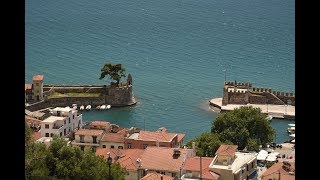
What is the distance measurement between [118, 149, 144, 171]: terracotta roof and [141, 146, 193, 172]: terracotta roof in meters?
0.14

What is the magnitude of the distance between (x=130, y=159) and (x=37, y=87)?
1100 cm

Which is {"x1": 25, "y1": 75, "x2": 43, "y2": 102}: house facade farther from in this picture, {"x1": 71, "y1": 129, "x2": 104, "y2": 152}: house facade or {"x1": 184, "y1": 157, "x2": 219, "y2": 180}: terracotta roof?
{"x1": 184, "y1": 157, "x2": 219, "y2": 180}: terracotta roof

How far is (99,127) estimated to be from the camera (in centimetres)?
1609

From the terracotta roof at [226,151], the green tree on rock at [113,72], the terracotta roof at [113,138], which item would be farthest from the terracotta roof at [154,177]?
the green tree on rock at [113,72]

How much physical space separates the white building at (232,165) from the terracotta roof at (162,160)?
0.58 meters

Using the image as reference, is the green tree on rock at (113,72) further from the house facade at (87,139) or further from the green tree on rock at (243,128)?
the house facade at (87,139)

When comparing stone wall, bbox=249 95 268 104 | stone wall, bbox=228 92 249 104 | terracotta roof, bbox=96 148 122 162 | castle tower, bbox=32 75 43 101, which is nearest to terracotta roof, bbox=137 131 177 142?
terracotta roof, bbox=96 148 122 162

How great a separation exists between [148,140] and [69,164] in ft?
18.9

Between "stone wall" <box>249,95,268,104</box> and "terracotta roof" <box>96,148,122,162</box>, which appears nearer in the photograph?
"terracotta roof" <box>96,148,122,162</box>

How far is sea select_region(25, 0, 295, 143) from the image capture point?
23.1m

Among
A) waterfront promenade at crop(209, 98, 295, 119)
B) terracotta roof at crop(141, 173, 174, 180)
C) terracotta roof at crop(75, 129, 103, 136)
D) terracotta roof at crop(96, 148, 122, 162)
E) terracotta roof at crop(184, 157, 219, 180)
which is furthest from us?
waterfront promenade at crop(209, 98, 295, 119)

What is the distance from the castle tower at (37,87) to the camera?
22953mm
